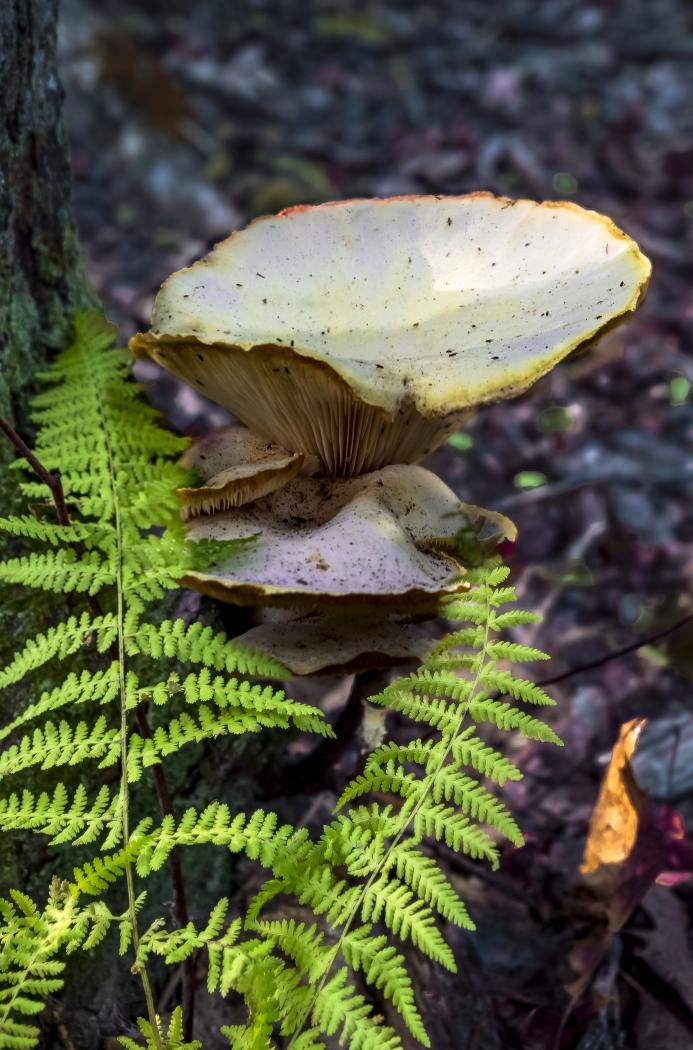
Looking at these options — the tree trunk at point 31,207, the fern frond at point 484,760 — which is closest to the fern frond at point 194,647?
the fern frond at point 484,760

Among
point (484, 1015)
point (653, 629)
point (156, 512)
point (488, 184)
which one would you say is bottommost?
point (653, 629)

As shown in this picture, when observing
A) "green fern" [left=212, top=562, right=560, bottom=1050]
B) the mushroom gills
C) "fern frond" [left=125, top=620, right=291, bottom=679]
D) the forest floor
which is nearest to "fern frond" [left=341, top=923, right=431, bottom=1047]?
"green fern" [left=212, top=562, right=560, bottom=1050]

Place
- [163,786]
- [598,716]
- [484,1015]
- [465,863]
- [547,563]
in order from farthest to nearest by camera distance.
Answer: [547,563]
[598,716]
[465,863]
[484,1015]
[163,786]

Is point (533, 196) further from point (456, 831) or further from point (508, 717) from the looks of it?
point (456, 831)

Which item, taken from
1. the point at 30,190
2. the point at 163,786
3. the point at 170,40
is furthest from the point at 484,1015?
the point at 170,40

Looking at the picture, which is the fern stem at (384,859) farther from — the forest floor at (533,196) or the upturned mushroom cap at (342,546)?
the forest floor at (533,196)

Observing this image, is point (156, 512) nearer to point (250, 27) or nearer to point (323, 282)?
point (323, 282)

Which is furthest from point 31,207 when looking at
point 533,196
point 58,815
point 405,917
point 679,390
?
point 533,196
